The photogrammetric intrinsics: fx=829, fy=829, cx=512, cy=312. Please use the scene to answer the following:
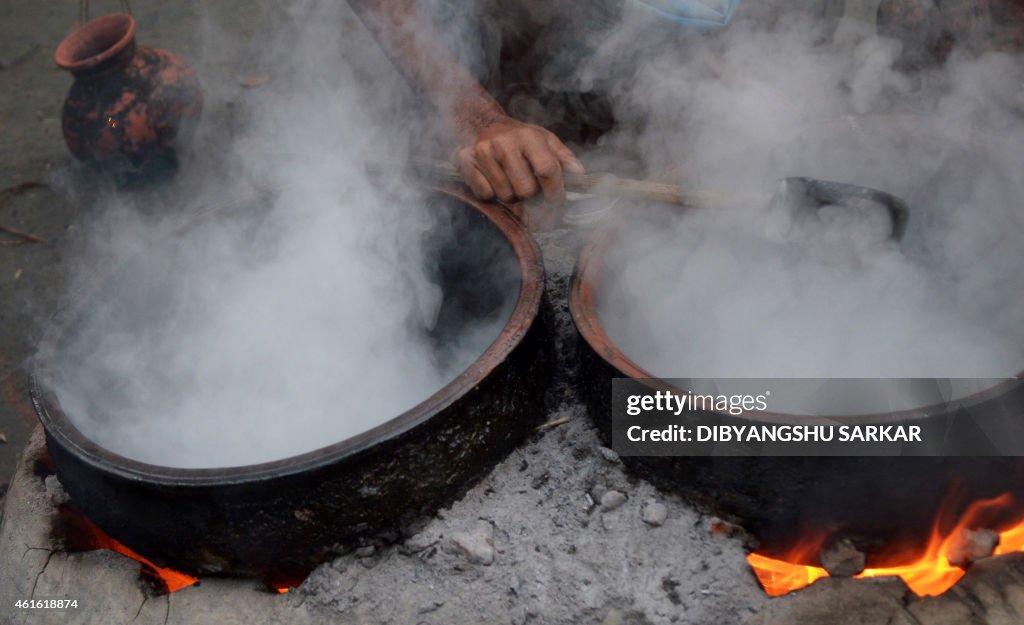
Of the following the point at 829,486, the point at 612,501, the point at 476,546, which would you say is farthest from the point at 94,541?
the point at 829,486

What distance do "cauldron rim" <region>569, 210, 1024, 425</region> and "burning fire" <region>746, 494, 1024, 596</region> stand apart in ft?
1.08

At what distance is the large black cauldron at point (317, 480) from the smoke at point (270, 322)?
15.9 inches

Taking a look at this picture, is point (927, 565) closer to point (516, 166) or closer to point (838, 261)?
point (838, 261)

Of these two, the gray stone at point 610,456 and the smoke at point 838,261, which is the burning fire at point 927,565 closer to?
the gray stone at point 610,456

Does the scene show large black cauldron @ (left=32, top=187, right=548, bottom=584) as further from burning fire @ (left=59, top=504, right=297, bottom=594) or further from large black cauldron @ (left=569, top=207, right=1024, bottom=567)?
large black cauldron @ (left=569, top=207, right=1024, bottom=567)

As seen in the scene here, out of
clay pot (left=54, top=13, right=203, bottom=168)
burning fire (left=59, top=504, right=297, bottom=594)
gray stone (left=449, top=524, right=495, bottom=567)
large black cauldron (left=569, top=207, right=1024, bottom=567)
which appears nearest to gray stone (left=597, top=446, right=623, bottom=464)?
large black cauldron (left=569, top=207, right=1024, bottom=567)

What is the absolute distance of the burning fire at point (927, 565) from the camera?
198 centimetres

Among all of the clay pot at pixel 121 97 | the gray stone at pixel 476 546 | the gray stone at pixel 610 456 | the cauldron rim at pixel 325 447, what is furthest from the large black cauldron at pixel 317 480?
the clay pot at pixel 121 97

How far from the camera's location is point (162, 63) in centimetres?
504

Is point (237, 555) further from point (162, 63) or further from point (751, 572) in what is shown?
point (162, 63)

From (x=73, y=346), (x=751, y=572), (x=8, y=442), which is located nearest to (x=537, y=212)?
(x=751, y=572)

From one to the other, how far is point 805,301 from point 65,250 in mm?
4217

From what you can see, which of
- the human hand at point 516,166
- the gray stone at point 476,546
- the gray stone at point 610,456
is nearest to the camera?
the gray stone at point 476,546

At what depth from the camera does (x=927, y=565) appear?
6.89 ft
